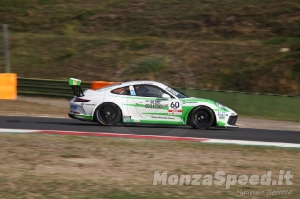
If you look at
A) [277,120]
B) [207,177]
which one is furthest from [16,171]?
[277,120]

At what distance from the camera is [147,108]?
1340 centimetres

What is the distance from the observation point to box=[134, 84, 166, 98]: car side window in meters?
13.5

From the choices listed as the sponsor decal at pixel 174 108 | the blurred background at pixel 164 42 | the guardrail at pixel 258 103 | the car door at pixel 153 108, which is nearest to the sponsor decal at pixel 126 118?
the car door at pixel 153 108

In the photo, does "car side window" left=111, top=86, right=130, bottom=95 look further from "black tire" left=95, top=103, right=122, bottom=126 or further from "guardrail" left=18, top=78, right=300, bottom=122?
"guardrail" left=18, top=78, right=300, bottom=122

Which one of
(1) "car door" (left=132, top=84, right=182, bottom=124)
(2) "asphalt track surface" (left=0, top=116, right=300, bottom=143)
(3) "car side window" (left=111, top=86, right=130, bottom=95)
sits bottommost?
(2) "asphalt track surface" (left=0, top=116, right=300, bottom=143)

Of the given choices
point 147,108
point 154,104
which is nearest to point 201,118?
point 154,104

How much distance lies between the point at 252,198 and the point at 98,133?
5885mm

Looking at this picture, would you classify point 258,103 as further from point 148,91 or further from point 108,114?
point 108,114

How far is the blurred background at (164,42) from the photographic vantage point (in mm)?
26172

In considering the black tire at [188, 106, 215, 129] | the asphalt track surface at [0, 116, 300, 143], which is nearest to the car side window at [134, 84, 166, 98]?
the asphalt track surface at [0, 116, 300, 143]

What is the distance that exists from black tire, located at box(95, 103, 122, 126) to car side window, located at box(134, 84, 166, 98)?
0.69 meters

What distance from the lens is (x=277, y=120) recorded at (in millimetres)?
19266

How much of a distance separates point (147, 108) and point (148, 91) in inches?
17.9

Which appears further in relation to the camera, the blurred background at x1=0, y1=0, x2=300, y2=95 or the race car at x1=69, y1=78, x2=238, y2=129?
the blurred background at x1=0, y1=0, x2=300, y2=95
